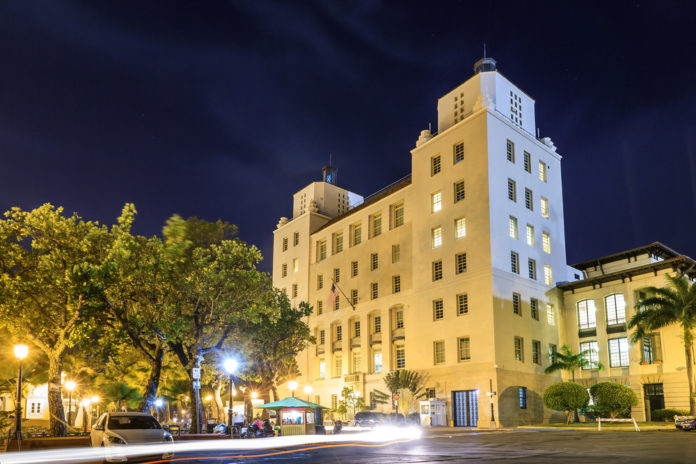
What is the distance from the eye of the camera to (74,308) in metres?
31.3

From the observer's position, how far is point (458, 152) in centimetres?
5859

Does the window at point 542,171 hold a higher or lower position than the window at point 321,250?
higher

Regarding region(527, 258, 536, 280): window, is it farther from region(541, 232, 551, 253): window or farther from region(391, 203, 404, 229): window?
region(391, 203, 404, 229): window

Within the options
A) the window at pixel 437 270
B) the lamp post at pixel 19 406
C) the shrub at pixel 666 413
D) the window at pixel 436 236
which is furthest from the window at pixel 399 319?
the lamp post at pixel 19 406

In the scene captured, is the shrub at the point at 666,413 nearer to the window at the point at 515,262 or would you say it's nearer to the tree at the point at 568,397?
the tree at the point at 568,397

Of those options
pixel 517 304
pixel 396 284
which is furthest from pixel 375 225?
pixel 517 304

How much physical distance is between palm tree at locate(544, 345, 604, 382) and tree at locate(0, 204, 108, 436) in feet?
125

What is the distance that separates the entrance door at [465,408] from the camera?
51750mm

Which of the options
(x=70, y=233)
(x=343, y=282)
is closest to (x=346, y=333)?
Answer: (x=343, y=282)

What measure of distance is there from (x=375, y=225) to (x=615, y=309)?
27.0 metres

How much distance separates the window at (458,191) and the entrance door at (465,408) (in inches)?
676

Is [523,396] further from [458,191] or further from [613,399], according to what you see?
[458,191]

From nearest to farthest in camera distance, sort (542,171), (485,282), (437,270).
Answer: (485,282) < (437,270) < (542,171)

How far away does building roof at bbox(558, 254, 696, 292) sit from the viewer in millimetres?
49594
